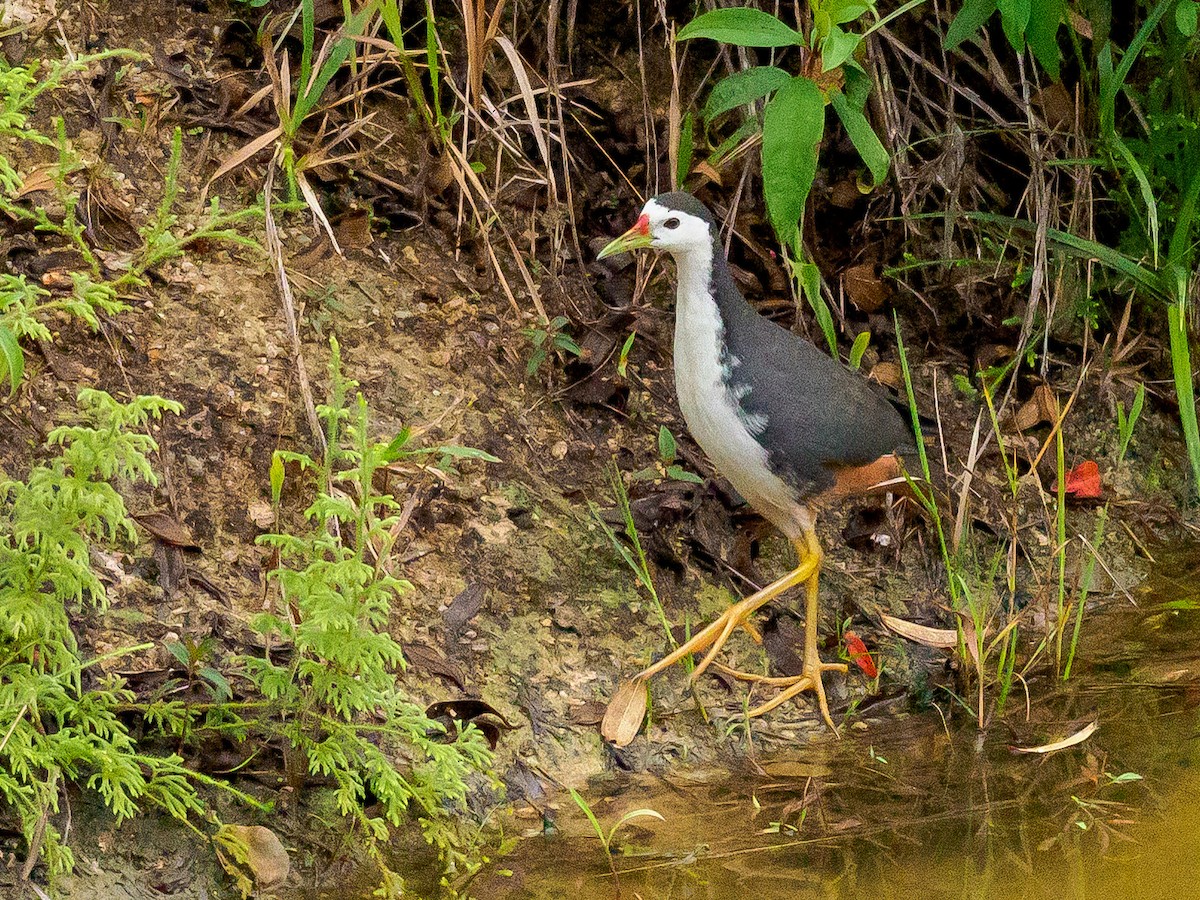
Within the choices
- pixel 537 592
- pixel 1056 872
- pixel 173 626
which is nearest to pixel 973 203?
pixel 537 592

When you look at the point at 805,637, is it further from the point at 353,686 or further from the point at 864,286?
the point at 353,686

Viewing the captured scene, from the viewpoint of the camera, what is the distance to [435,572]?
148 inches

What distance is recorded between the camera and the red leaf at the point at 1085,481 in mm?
4480

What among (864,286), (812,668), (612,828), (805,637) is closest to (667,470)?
(805,637)

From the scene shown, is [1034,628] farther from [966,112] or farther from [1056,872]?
[966,112]

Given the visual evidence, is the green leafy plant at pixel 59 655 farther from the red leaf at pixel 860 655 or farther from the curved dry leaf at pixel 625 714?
the red leaf at pixel 860 655

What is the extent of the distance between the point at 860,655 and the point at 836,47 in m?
1.66

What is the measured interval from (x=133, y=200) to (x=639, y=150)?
5.22 ft

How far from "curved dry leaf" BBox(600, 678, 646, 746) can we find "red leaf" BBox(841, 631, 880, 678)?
2.22ft

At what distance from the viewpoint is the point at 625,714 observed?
3650 mm

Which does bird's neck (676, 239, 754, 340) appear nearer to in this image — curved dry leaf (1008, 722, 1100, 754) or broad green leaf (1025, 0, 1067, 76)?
broad green leaf (1025, 0, 1067, 76)

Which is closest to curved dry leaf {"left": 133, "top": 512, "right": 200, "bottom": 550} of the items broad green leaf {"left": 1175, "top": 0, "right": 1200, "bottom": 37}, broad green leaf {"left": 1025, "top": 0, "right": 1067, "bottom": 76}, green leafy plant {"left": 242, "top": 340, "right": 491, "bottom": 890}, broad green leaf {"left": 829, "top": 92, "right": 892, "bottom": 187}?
green leafy plant {"left": 242, "top": 340, "right": 491, "bottom": 890}

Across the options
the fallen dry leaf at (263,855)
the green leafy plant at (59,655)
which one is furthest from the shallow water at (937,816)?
the green leafy plant at (59,655)

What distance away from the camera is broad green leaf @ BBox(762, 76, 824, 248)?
3473mm
